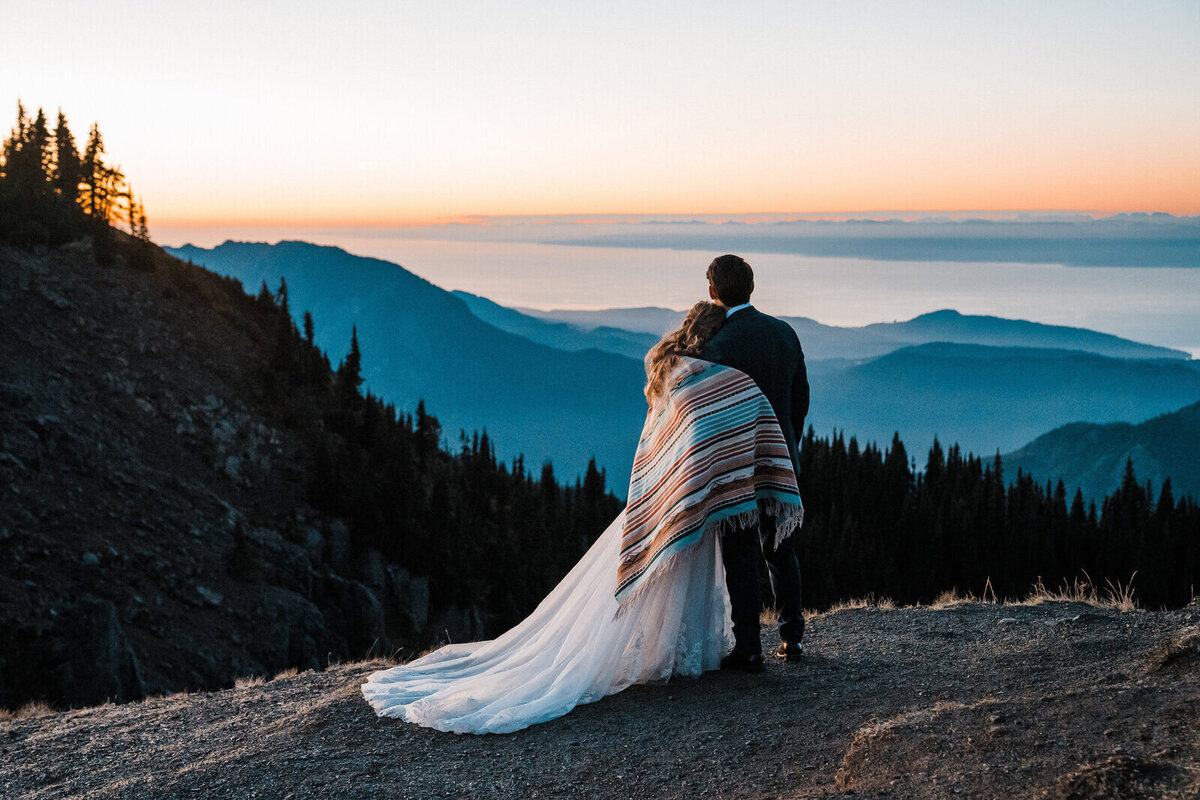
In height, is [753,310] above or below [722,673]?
above

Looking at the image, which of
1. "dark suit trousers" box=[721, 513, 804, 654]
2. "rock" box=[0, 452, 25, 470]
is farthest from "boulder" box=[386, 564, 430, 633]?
"dark suit trousers" box=[721, 513, 804, 654]

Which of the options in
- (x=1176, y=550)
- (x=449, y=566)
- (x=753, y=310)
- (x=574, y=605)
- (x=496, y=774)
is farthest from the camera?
(x=1176, y=550)

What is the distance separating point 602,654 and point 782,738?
5.47 feet

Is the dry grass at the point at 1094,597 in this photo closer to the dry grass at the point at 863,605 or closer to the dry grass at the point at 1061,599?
the dry grass at the point at 1061,599

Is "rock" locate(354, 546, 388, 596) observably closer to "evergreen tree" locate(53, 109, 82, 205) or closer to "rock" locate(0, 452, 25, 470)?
"rock" locate(0, 452, 25, 470)

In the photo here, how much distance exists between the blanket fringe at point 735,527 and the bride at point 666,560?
0.03ft

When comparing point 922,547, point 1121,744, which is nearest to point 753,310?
point 1121,744

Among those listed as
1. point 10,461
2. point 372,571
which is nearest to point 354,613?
point 372,571

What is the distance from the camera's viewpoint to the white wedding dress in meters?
6.80

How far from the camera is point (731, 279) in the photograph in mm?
6816

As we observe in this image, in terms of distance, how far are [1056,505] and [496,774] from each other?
347 feet

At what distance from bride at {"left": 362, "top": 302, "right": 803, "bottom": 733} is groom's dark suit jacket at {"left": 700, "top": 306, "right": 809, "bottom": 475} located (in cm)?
10

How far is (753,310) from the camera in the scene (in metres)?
6.89

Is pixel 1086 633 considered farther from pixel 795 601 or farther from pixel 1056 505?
pixel 1056 505
